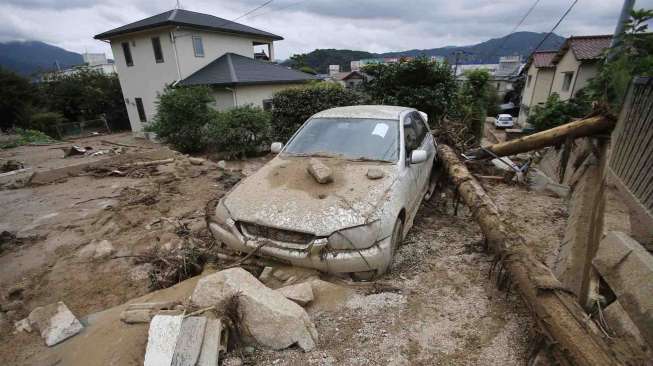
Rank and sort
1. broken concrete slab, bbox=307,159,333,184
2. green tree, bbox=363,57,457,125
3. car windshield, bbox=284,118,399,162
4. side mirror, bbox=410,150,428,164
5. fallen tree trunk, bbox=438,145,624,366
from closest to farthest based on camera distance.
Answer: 1. fallen tree trunk, bbox=438,145,624,366
2. broken concrete slab, bbox=307,159,333,184
3. side mirror, bbox=410,150,428,164
4. car windshield, bbox=284,118,399,162
5. green tree, bbox=363,57,457,125

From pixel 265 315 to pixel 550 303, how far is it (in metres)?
2.04

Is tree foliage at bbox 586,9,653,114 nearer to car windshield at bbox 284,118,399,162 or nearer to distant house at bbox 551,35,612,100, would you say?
car windshield at bbox 284,118,399,162

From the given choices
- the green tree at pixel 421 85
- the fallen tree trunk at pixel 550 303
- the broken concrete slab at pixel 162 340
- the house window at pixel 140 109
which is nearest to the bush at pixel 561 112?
the green tree at pixel 421 85

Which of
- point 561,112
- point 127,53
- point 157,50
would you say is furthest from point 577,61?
point 127,53

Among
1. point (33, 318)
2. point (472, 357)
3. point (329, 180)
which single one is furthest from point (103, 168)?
point (472, 357)

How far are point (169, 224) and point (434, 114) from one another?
8.52 metres

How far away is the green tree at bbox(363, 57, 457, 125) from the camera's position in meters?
9.70

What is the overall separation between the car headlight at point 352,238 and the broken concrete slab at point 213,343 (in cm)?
113

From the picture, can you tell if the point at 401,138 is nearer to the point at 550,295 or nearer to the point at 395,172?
the point at 395,172

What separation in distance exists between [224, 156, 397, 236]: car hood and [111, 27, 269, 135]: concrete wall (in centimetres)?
1415

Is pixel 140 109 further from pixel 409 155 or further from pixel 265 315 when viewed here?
pixel 265 315

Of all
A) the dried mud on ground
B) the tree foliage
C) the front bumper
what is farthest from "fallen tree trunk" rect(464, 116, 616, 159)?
the front bumper

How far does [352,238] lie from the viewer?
281 cm

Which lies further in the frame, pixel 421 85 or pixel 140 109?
pixel 140 109
